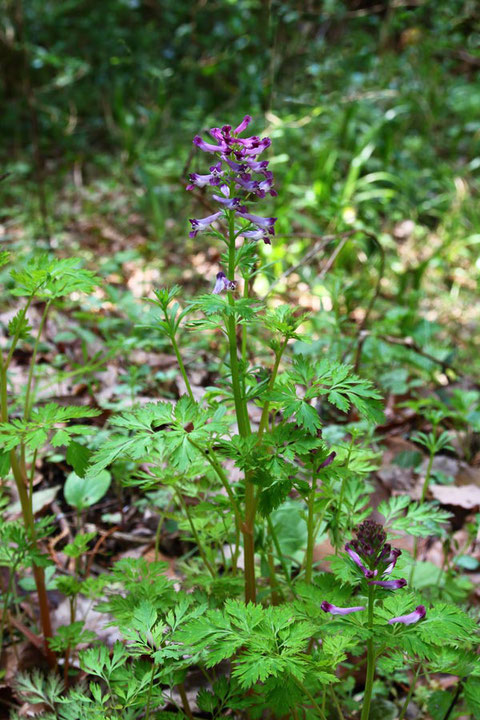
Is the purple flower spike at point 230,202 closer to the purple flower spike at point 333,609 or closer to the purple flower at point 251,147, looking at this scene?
the purple flower at point 251,147

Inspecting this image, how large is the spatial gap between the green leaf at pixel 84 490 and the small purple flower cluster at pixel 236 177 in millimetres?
946

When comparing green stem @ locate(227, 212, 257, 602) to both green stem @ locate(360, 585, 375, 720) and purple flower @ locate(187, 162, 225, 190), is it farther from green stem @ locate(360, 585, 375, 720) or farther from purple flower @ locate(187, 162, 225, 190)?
green stem @ locate(360, 585, 375, 720)

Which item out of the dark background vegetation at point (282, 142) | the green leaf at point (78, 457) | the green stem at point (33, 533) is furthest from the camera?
the dark background vegetation at point (282, 142)

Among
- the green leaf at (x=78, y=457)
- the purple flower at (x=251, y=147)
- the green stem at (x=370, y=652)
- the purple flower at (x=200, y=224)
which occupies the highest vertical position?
the purple flower at (x=251, y=147)

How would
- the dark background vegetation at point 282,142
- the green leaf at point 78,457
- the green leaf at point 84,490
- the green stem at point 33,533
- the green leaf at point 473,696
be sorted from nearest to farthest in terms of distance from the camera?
the green leaf at point 473,696 < the green leaf at point 78,457 < the green stem at point 33,533 < the green leaf at point 84,490 < the dark background vegetation at point 282,142

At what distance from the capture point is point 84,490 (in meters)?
1.70

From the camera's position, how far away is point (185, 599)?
108 centimetres

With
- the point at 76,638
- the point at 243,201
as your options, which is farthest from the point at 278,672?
the point at 243,201

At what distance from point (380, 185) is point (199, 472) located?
14.3 ft

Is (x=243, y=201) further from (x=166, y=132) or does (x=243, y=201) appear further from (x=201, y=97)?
(x=201, y=97)

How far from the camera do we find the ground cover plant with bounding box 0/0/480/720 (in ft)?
3.27

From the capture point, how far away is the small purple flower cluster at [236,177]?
101cm

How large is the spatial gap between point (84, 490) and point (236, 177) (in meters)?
1.09

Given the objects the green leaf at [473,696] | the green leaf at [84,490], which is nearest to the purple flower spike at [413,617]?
the green leaf at [473,696]
